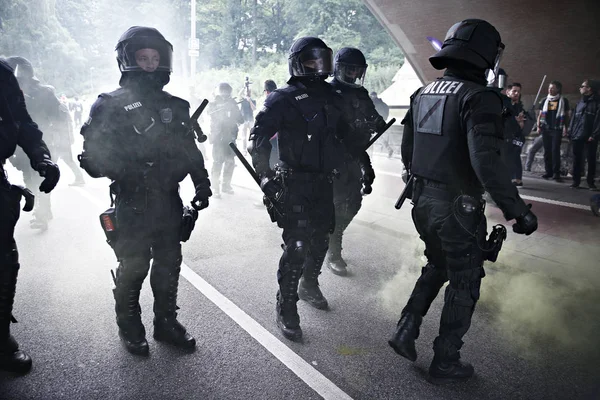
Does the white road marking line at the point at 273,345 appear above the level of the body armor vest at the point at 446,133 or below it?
below

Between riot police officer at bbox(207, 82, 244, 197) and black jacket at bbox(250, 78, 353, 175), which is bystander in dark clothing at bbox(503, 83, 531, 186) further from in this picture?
black jacket at bbox(250, 78, 353, 175)

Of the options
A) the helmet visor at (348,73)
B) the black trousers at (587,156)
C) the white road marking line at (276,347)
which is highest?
the helmet visor at (348,73)

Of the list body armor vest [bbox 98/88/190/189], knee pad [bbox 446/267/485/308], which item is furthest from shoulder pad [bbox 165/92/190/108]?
knee pad [bbox 446/267/485/308]

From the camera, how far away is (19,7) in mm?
8258

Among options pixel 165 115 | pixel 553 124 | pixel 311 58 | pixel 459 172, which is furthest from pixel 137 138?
pixel 553 124

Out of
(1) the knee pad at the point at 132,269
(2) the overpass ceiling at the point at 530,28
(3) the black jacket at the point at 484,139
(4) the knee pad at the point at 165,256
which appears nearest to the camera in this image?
(3) the black jacket at the point at 484,139

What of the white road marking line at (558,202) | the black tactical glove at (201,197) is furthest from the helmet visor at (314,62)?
the white road marking line at (558,202)

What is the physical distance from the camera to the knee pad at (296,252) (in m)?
3.47

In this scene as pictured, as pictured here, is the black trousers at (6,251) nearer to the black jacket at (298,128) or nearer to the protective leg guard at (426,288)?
the black jacket at (298,128)

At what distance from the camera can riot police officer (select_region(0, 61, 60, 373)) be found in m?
2.90

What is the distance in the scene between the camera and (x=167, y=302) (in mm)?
3336

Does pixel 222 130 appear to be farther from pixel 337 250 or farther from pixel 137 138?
pixel 137 138

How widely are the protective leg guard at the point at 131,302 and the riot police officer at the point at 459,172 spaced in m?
1.94

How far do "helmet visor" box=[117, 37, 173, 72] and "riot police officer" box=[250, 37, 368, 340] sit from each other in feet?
2.66
